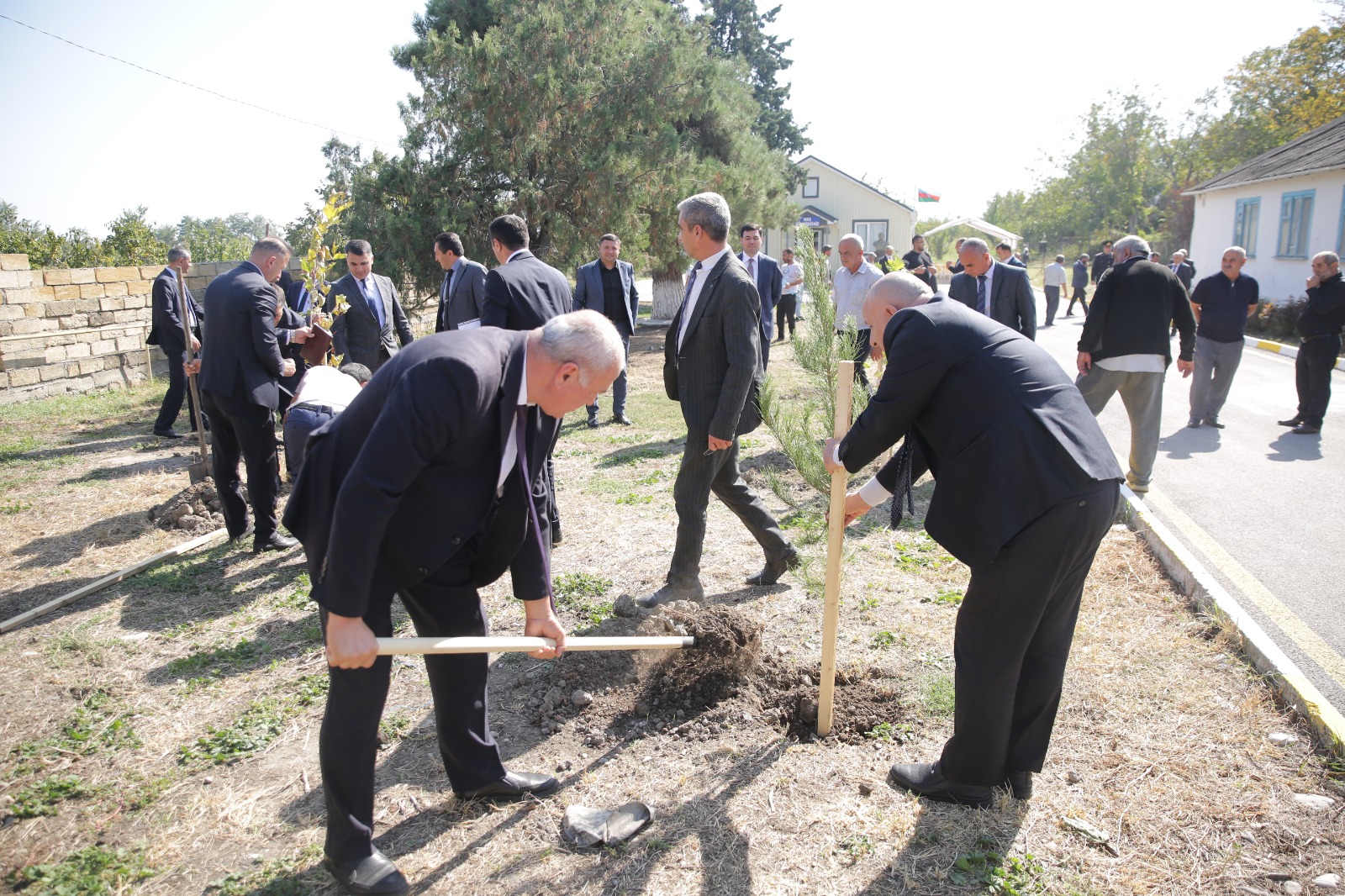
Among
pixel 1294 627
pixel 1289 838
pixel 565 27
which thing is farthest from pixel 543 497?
pixel 565 27

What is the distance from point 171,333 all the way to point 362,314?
11.3ft

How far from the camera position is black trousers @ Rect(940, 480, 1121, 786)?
2.52m

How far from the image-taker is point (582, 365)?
227 centimetres

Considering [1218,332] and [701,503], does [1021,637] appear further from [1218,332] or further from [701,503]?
[1218,332]

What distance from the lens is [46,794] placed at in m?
3.02

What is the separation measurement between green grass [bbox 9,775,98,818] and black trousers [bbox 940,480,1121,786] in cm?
319

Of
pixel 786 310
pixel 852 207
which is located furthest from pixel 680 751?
pixel 852 207

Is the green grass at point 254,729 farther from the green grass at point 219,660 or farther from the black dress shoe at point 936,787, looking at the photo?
the black dress shoe at point 936,787

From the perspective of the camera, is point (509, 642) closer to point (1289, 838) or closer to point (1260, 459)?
point (1289, 838)

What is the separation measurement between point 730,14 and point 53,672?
45.5 metres

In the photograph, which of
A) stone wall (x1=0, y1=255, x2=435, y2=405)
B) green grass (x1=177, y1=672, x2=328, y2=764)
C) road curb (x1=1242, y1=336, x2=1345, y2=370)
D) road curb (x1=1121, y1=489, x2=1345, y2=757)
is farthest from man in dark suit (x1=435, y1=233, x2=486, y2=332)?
road curb (x1=1242, y1=336, x2=1345, y2=370)

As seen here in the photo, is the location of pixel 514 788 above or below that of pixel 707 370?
below

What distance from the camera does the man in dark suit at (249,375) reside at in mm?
5305

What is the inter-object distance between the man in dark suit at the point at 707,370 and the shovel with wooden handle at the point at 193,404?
4546 millimetres
